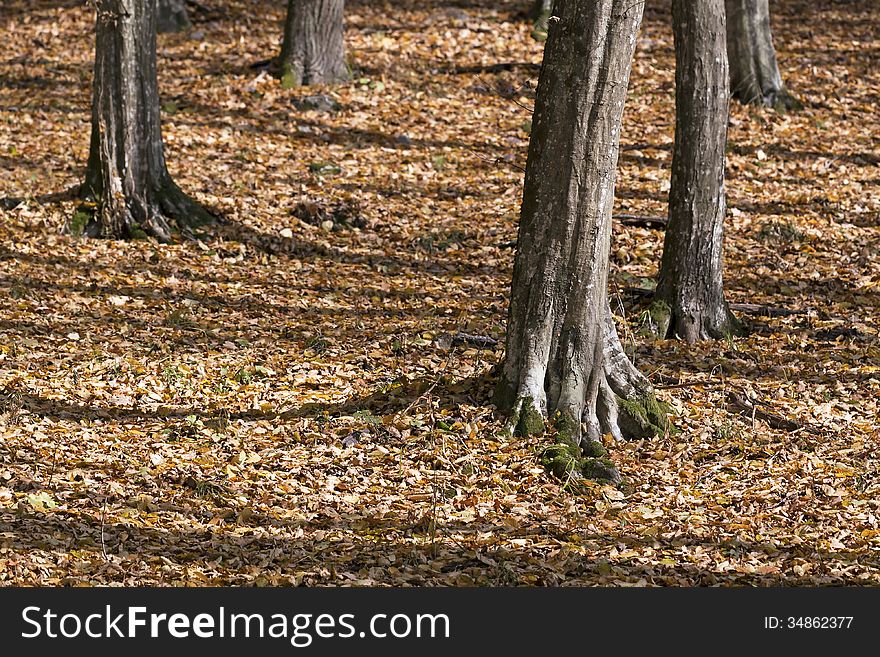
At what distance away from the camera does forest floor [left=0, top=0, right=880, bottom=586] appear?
216 inches

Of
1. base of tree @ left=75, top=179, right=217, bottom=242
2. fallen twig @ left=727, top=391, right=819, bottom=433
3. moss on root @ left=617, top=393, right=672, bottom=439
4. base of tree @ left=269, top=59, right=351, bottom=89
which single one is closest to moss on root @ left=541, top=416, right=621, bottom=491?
moss on root @ left=617, top=393, right=672, bottom=439

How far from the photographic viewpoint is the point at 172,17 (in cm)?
1648

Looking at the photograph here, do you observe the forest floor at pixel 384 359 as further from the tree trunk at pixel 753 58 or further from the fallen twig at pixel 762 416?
the tree trunk at pixel 753 58

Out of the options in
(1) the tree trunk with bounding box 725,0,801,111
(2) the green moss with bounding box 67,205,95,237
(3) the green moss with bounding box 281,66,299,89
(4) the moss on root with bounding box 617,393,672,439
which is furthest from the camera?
(3) the green moss with bounding box 281,66,299,89

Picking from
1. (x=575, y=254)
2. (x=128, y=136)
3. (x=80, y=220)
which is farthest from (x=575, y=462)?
Result: (x=80, y=220)

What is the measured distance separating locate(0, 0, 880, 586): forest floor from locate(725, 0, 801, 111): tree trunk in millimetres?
308

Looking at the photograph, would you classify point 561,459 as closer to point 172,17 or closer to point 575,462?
point 575,462

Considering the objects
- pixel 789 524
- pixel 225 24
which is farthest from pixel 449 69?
pixel 789 524

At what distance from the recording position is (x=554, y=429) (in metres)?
6.59

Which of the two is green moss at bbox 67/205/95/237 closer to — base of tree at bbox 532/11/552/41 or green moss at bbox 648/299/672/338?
green moss at bbox 648/299/672/338

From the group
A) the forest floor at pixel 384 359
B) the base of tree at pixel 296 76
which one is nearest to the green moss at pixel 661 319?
the forest floor at pixel 384 359

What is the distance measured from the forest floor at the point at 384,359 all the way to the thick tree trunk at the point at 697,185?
0.32m

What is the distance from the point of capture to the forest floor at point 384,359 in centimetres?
548

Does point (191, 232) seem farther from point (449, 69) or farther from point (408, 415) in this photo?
point (449, 69)
